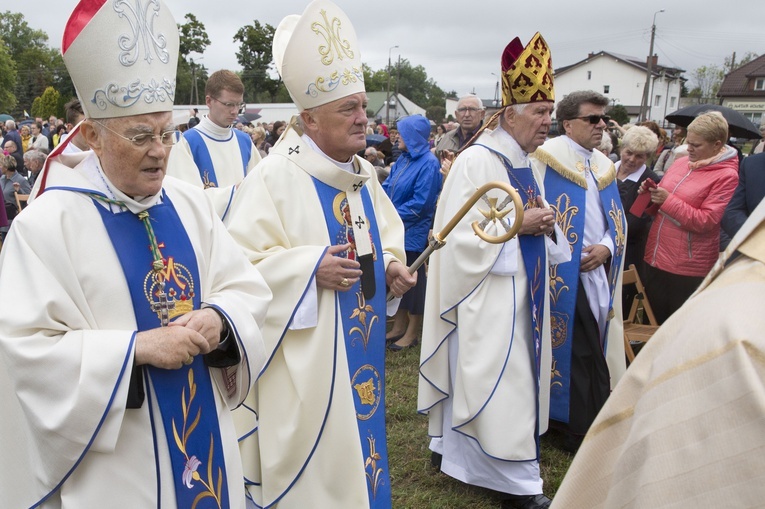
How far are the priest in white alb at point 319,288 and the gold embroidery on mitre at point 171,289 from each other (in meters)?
0.70

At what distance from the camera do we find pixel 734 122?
Answer: 6621mm

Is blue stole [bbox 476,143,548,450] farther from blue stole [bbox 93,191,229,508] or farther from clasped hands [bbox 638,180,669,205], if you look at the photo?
blue stole [bbox 93,191,229,508]

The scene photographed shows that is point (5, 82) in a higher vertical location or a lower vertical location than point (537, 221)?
higher

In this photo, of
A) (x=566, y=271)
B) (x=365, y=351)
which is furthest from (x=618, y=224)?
(x=365, y=351)

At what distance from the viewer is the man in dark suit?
454 centimetres

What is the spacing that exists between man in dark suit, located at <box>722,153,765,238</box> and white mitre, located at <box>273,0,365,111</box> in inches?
117

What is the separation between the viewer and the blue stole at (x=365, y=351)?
315cm

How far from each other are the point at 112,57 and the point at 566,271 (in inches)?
132

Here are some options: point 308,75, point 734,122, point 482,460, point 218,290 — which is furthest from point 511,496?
point 734,122

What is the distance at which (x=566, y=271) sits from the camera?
15.2 feet

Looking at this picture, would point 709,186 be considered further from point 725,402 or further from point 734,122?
point 725,402

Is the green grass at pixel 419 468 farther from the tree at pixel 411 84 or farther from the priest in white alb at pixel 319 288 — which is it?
the tree at pixel 411 84

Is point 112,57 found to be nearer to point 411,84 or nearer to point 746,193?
point 746,193

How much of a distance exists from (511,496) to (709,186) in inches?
118
